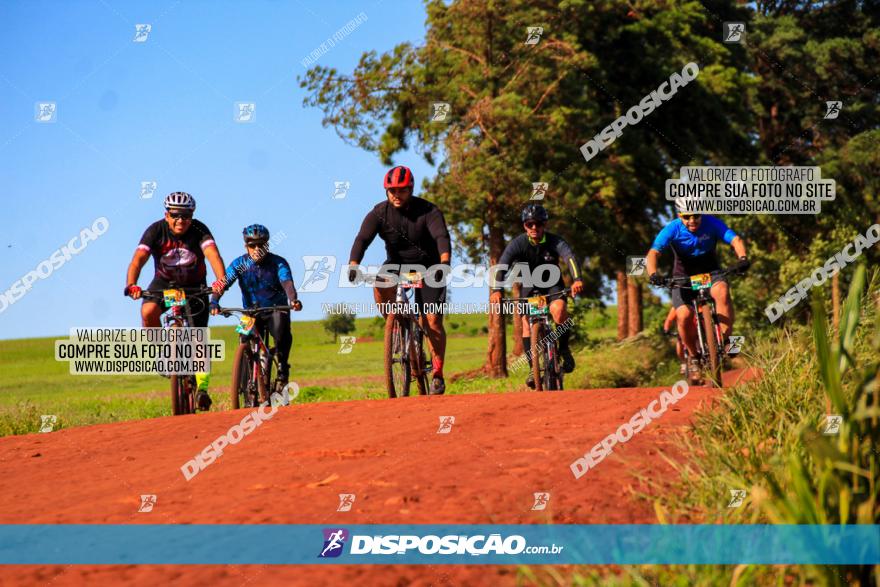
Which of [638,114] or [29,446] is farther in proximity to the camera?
[638,114]

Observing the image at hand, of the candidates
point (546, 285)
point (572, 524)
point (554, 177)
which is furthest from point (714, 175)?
point (572, 524)

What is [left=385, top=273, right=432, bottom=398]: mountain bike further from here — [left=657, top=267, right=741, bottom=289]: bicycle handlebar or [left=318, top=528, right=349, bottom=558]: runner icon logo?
[left=318, top=528, right=349, bottom=558]: runner icon logo

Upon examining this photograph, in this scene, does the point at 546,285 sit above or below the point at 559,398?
above

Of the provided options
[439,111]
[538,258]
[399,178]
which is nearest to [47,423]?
[399,178]

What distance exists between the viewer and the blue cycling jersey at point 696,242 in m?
10.6

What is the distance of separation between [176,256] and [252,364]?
1.45 meters

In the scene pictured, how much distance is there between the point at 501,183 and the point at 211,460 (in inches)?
599

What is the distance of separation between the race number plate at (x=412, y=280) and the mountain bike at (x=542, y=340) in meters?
1.28

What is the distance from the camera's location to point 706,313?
10.3 m

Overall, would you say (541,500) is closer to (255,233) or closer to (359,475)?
(359,475)

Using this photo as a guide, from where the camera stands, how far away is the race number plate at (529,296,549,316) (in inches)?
434

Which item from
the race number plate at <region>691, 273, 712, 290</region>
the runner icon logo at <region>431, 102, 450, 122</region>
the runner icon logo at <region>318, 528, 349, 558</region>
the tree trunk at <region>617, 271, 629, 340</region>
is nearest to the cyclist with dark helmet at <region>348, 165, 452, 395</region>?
the race number plate at <region>691, 273, 712, 290</region>

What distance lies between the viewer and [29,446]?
29.0 feet

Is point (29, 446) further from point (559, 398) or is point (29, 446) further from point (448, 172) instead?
point (448, 172)
